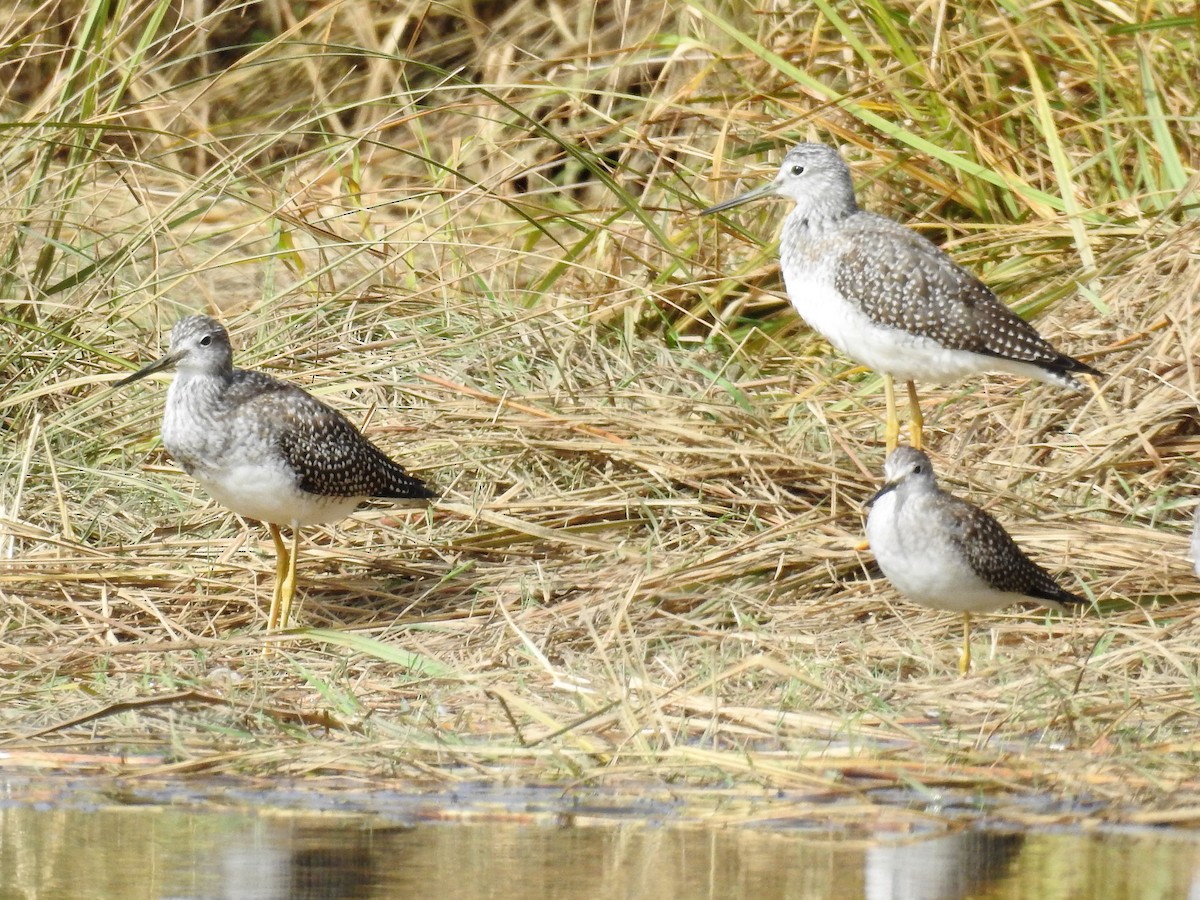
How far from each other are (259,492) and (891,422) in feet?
8.99

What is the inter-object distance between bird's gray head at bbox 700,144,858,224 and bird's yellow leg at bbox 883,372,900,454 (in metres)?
0.90

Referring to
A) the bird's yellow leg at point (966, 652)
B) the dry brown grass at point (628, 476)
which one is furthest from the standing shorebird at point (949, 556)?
the dry brown grass at point (628, 476)

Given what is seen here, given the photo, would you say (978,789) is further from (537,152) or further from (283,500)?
(537,152)

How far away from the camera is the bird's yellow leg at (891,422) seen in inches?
314

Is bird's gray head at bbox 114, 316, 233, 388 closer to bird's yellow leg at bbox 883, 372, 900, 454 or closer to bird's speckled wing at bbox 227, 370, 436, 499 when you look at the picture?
bird's speckled wing at bbox 227, 370, 436, 499

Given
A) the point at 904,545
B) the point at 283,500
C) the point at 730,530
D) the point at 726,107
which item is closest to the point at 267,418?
the point at 283,500

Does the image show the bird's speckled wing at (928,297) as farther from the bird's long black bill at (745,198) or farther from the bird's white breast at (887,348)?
the bird's long black bill at (745,198)

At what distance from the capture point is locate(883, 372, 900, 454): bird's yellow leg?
7.98 meters

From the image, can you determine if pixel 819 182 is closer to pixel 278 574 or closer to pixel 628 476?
pixel 628 476

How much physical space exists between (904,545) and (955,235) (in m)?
3.73

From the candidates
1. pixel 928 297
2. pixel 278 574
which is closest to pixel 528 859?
pixel 278 574

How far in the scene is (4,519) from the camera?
730 centimetres

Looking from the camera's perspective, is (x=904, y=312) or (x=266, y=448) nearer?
(x=266, y=448)

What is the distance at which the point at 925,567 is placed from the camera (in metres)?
6.13
